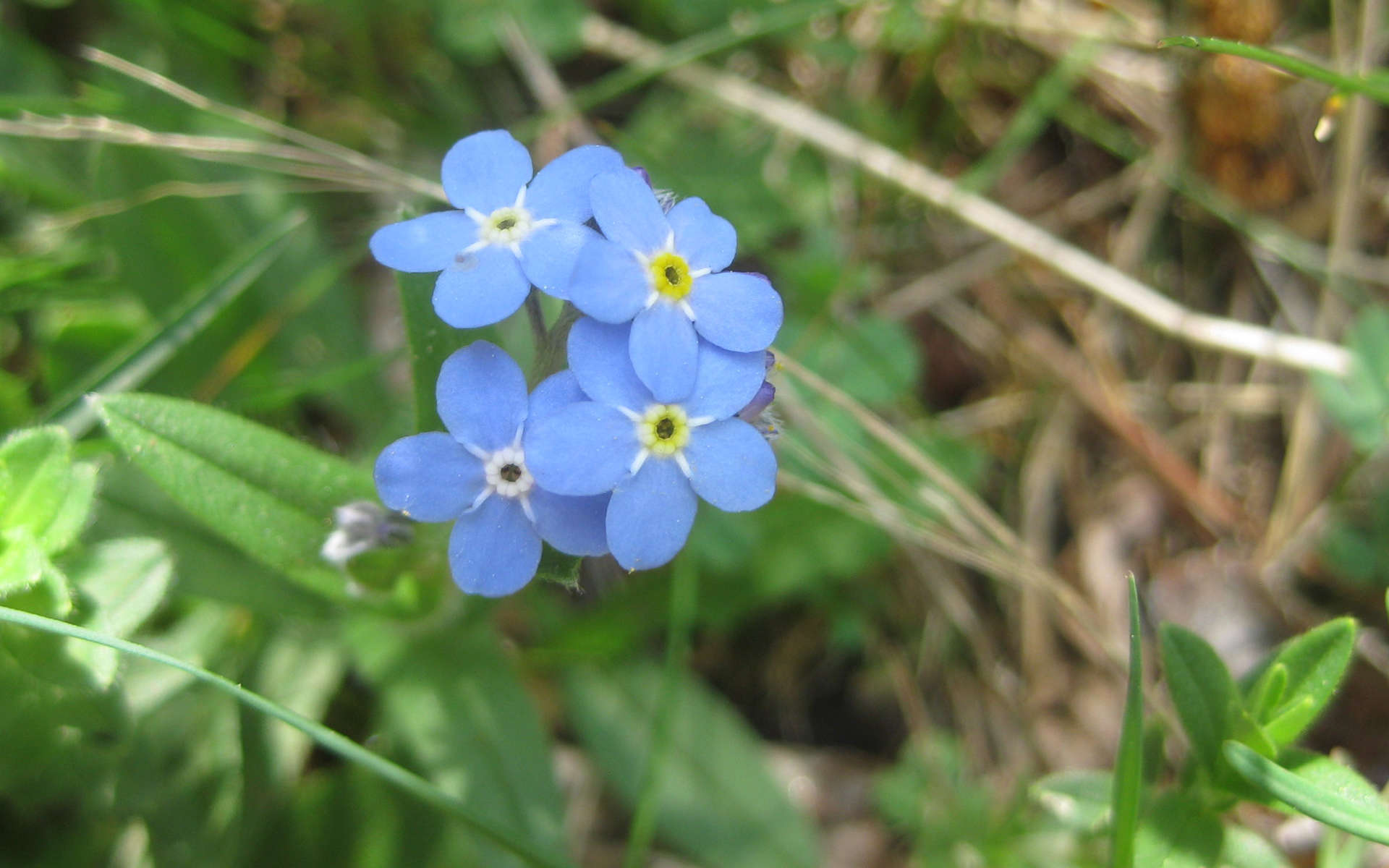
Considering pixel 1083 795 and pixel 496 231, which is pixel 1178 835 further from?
pixel 496 231

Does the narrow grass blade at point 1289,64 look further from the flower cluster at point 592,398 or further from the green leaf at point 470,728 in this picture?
the green leaf at point 470,728

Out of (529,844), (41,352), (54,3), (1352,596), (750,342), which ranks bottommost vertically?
(529,844)

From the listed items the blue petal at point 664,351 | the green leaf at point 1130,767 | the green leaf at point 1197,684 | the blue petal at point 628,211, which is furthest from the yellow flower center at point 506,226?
the green leaf at point 1197,684

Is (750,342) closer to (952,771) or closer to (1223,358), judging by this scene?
(952,771)

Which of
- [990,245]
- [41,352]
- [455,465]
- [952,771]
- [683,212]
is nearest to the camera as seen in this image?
[455,465]

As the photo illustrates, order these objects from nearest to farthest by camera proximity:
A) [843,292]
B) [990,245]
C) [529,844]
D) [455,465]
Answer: [455,465] → [529,844] → [843,292] → [990,245]

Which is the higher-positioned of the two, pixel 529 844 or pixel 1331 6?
pixel 1331 6

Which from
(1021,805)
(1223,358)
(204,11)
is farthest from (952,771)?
(204,11)

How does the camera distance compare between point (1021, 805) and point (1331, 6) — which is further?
point (1331, 6)

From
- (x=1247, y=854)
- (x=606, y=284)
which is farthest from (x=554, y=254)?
(x=1247, y=854)
